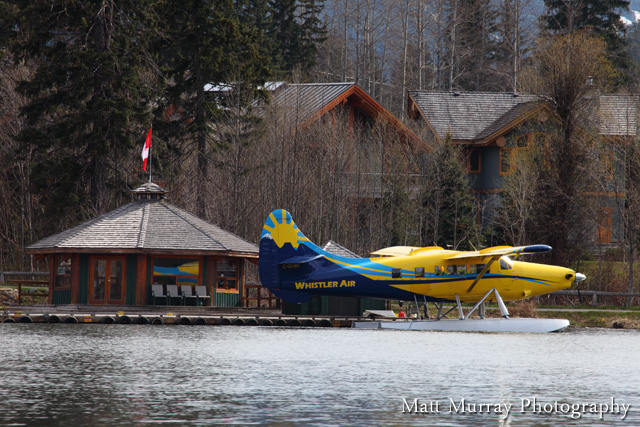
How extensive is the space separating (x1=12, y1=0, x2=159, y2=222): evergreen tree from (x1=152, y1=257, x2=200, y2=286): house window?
6.87 m

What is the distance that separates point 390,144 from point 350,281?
18448 millimetres

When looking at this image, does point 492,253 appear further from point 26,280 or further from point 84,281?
point 26,280

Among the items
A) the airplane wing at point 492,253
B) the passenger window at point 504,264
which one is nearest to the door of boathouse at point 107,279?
the airplane wing at point 492,253

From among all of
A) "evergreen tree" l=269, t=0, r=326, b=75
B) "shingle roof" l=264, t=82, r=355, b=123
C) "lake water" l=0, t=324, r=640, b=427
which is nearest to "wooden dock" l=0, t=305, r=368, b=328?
"lake water" l=0, t=324, r=640, b=427

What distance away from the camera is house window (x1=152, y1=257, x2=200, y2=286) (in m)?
31.8

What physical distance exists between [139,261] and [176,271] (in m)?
1.36

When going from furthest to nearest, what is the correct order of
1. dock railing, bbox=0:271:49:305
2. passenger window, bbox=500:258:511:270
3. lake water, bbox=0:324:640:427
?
dock railing, bbox=0:271:49:305, passenger window, bbox=500:258:511:270, lake water, bbox=0:324:640:427

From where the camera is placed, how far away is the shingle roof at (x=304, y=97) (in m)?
43.4

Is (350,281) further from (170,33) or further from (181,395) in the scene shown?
(170,33)

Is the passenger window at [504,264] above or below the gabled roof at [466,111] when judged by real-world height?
below

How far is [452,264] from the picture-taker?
27.3 m

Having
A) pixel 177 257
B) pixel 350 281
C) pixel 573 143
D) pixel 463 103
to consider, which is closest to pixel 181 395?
pixel 350 281

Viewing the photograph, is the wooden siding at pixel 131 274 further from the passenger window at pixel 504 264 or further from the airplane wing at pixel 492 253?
the passenger window at pixel 504 264

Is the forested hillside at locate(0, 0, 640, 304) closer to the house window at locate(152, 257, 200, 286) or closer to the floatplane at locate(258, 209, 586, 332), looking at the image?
the house window at locate(152, 257, 200, 286)
